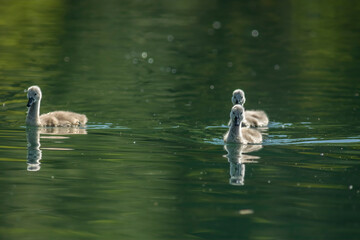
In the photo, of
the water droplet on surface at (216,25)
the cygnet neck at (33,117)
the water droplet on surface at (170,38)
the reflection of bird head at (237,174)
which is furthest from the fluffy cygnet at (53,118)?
the water droplet on surface at (216,25)

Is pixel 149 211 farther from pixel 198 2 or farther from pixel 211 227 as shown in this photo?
pixel 198 2

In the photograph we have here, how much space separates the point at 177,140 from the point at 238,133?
937mm

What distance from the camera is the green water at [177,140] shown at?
8922 mm

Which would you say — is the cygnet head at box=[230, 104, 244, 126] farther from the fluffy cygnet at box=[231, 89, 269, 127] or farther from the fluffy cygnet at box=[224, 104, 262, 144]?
the fluffy cygnet at box=[231, 89, 269, 127]

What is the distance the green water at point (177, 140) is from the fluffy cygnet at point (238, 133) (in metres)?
0.22

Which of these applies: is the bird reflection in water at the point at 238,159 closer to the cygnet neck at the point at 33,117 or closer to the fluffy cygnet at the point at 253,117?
the fluffy cygnet at the point at 253,117

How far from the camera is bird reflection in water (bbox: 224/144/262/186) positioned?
10727 mm

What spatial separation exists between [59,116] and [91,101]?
2.22 metres

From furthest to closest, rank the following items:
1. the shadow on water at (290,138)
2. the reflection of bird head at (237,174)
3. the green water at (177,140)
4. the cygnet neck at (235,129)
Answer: the shadow on water at (290,138), the cygnet neck at (235,129), the reflection of bird head at (237,174), the green water at (177,140)

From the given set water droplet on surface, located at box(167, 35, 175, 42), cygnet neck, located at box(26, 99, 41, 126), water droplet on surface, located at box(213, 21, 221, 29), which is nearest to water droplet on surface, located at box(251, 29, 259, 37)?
water droplet on surface, located at box(213, 21, 221, 29)

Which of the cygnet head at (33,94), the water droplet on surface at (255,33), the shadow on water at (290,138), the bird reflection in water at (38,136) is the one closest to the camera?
the bird reflection in water at (38,136)

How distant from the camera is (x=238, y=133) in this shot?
13.4 metres

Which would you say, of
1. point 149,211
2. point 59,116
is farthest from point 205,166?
point 59,116

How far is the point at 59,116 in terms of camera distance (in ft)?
48.9
